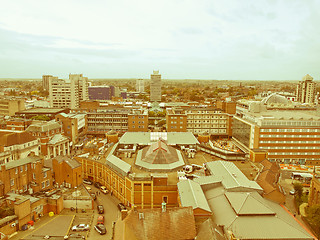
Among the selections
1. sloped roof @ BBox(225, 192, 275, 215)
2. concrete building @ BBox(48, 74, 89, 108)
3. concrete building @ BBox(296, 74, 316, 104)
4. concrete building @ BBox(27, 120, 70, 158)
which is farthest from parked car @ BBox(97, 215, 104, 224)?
concrete building @ BBox(296, 74, 316, 104)

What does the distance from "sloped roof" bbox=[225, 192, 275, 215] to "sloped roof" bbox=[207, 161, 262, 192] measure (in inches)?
123

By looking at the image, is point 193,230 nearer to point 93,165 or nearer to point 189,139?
point 93,165

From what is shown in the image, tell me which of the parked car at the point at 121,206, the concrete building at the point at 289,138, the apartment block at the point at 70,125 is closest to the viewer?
the parked car at the point at 121,206

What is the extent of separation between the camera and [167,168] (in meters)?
49.0

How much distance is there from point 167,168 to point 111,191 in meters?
13.2

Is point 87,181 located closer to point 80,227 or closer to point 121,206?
point 121,206

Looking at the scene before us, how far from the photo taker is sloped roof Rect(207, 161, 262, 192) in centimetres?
3966

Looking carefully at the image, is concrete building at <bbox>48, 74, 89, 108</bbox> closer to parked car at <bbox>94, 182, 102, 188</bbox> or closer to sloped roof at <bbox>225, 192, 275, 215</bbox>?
parked car at <bbox>94, 182, 102, 188</bbox>

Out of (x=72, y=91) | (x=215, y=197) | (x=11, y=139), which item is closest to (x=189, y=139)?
(x=215, y=197)

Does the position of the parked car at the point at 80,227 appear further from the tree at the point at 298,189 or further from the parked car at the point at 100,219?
the tree at the point at 298,189

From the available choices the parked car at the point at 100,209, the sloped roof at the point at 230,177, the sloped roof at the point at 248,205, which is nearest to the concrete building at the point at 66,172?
the parked car at the point at 100,209

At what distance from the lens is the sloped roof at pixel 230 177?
3966cm

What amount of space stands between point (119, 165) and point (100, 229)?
13.7 meters

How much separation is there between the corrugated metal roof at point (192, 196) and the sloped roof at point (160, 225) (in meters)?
3.27
